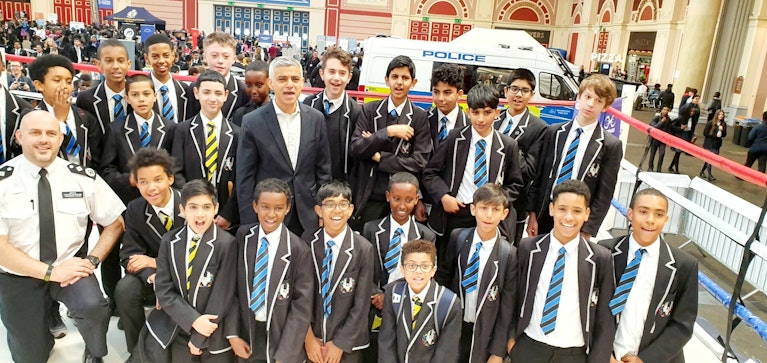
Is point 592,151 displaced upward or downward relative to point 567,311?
upward

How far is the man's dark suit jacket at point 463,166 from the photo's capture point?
309cm

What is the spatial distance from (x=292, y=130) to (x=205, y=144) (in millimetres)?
572

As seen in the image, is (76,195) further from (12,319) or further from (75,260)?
(12,319)

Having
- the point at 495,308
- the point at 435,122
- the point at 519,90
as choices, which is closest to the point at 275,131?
the point at 435,122

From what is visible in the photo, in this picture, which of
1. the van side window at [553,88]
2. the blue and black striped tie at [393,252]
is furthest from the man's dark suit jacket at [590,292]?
the van side window at [553,88]

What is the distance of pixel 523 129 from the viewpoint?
3473 millimetres

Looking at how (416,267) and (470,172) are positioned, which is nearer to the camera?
(416,267)

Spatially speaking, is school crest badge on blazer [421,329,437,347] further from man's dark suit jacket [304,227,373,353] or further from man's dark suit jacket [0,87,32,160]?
man's dark suit jacket [0,87,32,160]

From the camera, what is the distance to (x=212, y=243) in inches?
104

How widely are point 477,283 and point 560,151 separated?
1046 millimetres

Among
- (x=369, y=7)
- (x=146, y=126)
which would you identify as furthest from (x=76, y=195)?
(x=369, y=7)

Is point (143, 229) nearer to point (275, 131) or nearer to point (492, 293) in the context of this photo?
point (275, 131)

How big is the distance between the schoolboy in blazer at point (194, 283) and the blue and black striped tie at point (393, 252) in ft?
2.84

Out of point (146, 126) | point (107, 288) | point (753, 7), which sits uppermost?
point (753, 7)
